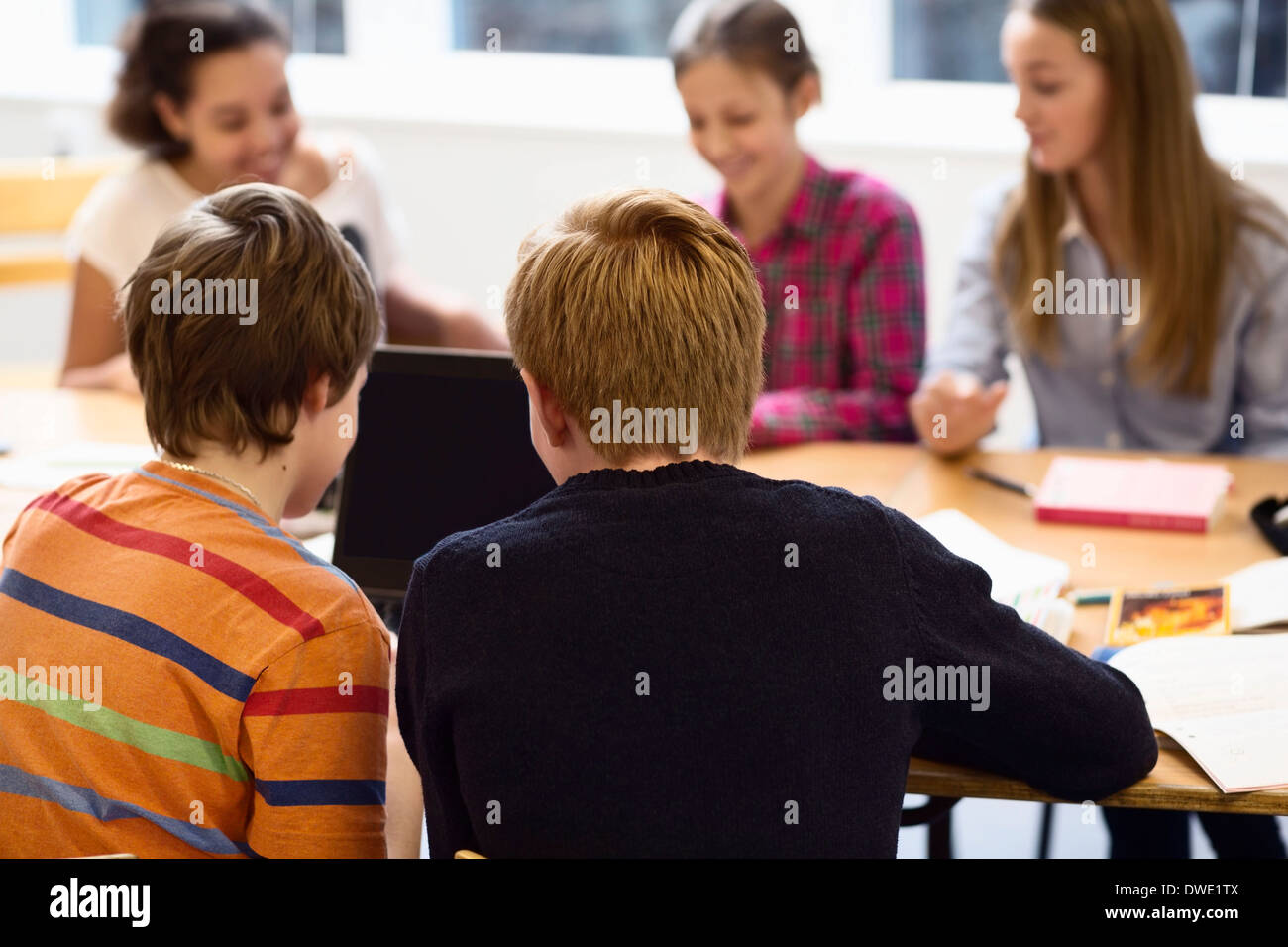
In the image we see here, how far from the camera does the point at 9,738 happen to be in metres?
1.16

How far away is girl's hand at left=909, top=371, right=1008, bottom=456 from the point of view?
204 cm

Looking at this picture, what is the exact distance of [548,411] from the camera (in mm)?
1079

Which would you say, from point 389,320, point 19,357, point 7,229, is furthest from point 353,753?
point 19,357

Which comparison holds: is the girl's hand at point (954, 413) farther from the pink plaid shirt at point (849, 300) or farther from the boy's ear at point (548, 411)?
the boy's ear at point (548, 411)

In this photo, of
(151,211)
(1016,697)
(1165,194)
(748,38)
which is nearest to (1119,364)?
(1165,194)

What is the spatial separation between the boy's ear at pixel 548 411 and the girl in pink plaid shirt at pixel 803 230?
3.75 feet

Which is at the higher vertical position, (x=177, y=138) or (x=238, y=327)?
(x=177, y=138)

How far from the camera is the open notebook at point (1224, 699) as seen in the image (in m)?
1.21

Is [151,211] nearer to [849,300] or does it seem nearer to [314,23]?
[849,300]

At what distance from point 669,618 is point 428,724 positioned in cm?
21

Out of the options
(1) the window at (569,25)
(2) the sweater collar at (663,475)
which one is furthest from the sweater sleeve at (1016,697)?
(1) the window at (569,25)

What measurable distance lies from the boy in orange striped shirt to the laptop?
38cm
